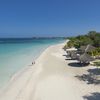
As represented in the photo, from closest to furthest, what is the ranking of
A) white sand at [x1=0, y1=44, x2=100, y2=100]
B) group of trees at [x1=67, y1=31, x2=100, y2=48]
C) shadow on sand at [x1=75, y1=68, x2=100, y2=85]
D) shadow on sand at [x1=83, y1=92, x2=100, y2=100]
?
shadow on sand at [x1=83, y1=92, x2=100, y2=100], white sand at [x1=0, y1=44, x2=100, y2=100], shadow on sand at [x1=75, y1=68, x2=100, y2=85], group of trees at [x1=67, y1=31, x2=100, y2=48]

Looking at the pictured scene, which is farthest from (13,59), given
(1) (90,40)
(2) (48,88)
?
(2) (48,88)

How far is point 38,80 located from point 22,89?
255cm

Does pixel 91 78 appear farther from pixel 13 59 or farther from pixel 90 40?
pixel 90 40

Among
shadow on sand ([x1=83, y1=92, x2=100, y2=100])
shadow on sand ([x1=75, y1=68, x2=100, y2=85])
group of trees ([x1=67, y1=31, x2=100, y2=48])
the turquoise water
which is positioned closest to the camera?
shadow on sand ([x1=83, y1=92, x2=100, y2=100])

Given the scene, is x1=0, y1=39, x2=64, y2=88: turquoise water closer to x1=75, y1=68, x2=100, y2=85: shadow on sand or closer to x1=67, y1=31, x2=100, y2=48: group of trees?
x1=75, y1=68, x2=100, y2=85: shadow on sand

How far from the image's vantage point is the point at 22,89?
1416 cm

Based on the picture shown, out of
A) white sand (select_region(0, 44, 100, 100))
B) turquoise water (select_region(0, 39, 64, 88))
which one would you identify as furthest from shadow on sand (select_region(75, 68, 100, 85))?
turquoise water (select_region(0, 39, 64, 88))

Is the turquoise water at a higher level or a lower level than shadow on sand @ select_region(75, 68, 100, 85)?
lower

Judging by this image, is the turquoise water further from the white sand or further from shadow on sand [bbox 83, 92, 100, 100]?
shadow on sand [bbox 83, 92, 100, 100]

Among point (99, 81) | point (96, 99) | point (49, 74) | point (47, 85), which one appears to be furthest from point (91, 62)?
point (96, 99)

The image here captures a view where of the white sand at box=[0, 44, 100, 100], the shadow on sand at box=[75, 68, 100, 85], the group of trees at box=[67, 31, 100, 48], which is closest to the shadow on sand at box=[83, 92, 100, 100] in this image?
the white sand at box=[0, 44, 100, 100]

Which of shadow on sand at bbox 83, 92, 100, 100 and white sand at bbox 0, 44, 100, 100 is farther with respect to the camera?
white sand at bbox 0, 44, 100, 100

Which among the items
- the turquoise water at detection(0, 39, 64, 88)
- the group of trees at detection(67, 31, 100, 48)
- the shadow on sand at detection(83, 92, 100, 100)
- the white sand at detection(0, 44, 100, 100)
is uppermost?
the group of trees at detection(67, 31, 100, 48)

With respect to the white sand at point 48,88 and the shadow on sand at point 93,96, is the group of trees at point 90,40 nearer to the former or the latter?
the white sand at point 48,88
